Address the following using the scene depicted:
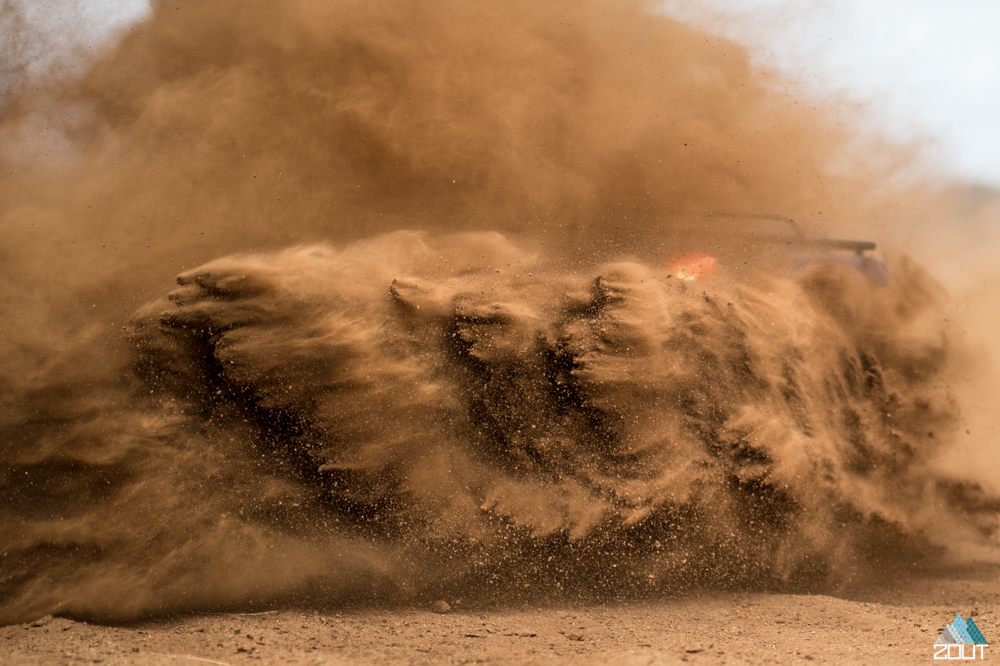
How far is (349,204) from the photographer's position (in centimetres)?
329

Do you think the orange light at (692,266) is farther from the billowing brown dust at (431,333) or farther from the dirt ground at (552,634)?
the dirt ground at (552,634)

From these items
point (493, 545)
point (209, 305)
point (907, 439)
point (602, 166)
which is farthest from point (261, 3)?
point (907, 439)

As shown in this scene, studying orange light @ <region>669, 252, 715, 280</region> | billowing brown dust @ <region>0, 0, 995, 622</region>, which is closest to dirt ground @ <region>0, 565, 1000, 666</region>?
billowing brown dust @ <region>0, 0, 995, 622</region>

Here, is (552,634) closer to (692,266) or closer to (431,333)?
(431,333)

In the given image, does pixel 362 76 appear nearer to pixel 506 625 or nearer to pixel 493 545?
pixel 493 545

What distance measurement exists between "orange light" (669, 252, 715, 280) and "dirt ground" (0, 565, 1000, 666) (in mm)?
1999

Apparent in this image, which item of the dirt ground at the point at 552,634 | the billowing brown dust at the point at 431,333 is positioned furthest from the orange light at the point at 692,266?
the dirt ground at the point at 552,634

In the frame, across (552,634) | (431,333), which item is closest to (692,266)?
(431,333)

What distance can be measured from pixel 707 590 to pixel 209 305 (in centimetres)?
350

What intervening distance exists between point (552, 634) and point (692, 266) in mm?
2381

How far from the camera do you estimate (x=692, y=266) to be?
3275 mm

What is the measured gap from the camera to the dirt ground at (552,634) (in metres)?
2.61

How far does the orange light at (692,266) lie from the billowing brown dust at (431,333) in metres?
0.09

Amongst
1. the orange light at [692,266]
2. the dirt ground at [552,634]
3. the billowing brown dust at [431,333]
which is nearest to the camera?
the dirt ground at [552,634]
